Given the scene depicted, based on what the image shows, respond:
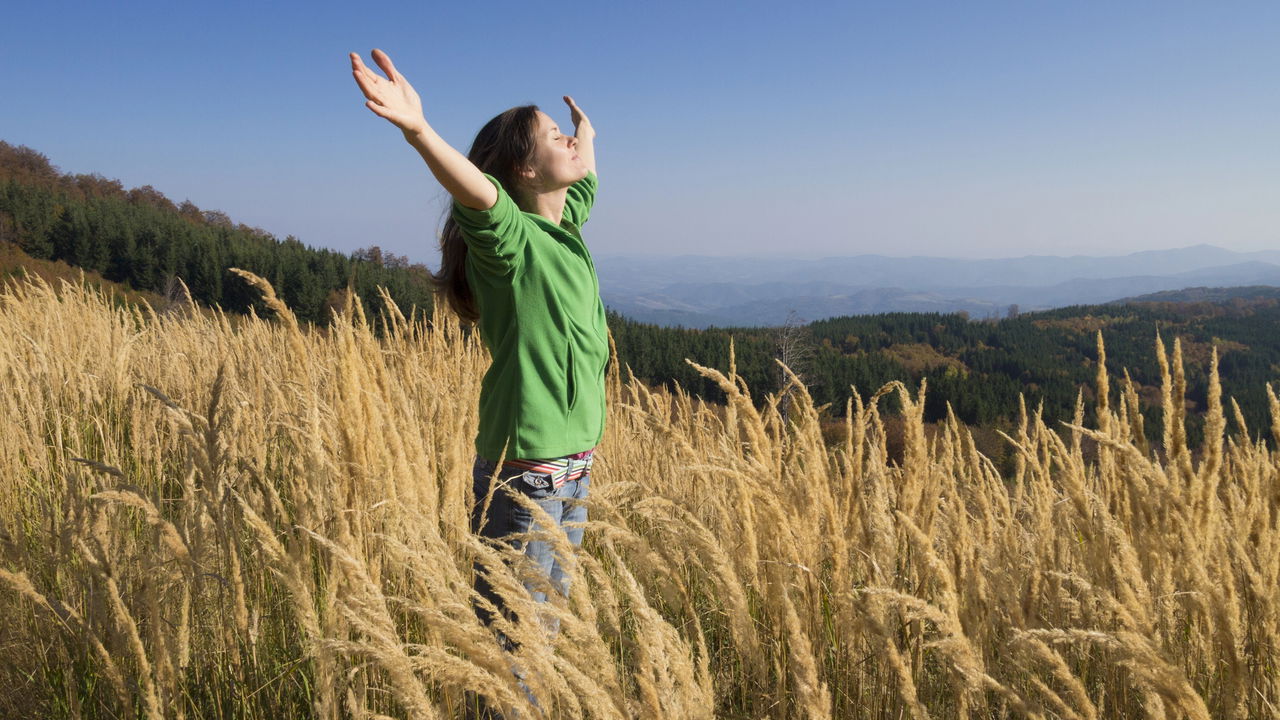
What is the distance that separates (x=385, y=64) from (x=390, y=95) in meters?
0.10

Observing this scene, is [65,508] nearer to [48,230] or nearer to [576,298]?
[576,298]

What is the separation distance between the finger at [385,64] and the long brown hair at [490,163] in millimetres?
469

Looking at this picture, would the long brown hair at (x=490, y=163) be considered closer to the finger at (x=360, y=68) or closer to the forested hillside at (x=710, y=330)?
the finger at (x=360, y=68)

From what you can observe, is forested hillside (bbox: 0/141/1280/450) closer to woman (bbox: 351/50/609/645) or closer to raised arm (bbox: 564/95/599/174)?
raised arm (bbox: 564/95/599/174)

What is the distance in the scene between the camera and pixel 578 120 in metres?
2.53

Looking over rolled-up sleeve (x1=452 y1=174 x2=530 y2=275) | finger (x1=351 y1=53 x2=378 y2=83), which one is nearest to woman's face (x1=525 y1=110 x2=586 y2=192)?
rolled-up sleeve (x1=452 y1=174 x2=530 y2=275)

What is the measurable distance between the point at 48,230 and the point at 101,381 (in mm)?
41302

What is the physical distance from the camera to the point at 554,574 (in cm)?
173

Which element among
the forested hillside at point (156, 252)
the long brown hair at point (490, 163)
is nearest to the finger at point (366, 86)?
the long brown hair at point (490, 163)

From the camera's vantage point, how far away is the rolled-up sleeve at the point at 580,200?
2.22 m

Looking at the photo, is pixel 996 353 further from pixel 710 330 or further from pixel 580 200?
pixel 580 200

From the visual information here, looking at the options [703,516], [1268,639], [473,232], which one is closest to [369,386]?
[473,232]

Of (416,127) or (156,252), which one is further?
(156,252)

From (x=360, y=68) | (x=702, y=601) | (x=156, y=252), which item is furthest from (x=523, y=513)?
(x=156, y=252)
